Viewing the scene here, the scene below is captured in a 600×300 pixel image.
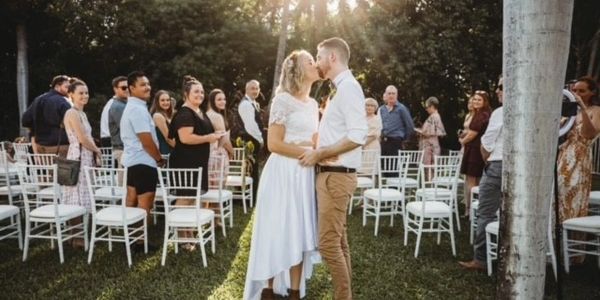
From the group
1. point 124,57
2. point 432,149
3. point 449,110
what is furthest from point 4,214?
point 449,110

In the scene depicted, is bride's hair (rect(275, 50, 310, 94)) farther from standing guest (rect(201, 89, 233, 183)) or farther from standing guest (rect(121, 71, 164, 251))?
standing guest (rect(201, 89, 233, 183))

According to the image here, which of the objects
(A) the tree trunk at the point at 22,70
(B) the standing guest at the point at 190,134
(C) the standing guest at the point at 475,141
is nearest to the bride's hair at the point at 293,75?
(B) the standing guest at the point at 190,134

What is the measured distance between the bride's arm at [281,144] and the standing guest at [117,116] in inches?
126

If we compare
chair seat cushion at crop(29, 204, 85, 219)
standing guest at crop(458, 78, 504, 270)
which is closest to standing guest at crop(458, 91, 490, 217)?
standing guest at crop(458, 78, 504, 270)

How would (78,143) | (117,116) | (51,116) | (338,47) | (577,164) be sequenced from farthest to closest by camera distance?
(51,116) → (117,116) → (78,143) → (577,164) → (338,47)

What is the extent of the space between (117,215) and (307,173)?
2.32m

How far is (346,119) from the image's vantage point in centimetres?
311

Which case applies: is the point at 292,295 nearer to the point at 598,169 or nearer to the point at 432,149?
the point at 432,149

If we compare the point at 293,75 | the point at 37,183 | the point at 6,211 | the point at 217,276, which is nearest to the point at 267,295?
the point at 217,276

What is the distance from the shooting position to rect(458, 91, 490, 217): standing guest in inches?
237

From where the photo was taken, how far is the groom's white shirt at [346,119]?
3096 mm

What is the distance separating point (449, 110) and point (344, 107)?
1531 centimetres

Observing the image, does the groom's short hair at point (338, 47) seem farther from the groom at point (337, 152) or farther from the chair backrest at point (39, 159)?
the chair backrest at point (39, 159)

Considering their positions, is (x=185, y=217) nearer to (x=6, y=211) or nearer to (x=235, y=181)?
(x=6, y=211)
